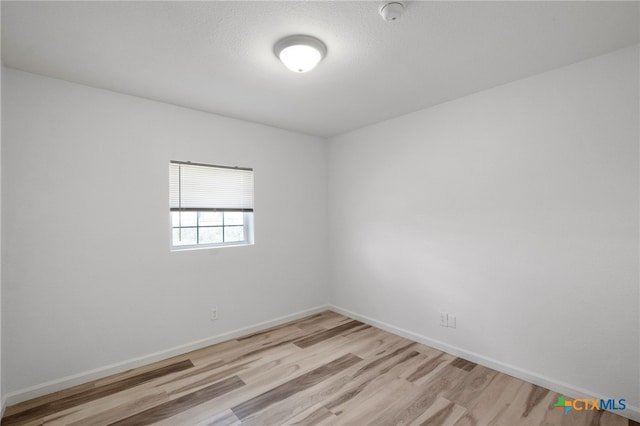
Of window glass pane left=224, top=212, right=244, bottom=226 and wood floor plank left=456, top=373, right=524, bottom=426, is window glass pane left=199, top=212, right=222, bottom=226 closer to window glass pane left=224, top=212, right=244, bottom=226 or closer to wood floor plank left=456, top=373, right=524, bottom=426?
window glass pane left=224, top=212, right=244, bottom=226

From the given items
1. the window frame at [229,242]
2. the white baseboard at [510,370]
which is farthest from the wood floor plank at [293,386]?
the window frame at [229,242]

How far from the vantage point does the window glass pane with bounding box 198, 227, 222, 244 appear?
3330 millimetres

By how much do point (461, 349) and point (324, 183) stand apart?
8.74ft

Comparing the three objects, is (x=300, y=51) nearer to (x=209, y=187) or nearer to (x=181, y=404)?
(x=209, y=187)

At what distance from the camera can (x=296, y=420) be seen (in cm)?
207

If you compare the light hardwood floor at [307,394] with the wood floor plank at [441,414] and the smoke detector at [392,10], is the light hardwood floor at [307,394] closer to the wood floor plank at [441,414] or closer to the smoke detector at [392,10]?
the wood floor plank at [441,414]

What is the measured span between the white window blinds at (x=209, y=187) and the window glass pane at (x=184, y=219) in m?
0.07

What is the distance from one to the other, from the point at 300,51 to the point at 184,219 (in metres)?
2.13

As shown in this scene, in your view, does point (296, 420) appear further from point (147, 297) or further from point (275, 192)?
point (275, 192)

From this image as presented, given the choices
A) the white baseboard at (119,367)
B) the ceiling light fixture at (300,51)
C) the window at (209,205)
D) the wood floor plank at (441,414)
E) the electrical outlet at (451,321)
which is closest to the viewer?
the ceiling light fixture at (300,51)

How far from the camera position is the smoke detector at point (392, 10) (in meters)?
1.61

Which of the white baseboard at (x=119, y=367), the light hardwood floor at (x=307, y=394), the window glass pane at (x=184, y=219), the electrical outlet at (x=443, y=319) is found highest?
the window glass pane at (x=184, y=219)

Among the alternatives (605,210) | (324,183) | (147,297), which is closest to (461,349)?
(605,210)

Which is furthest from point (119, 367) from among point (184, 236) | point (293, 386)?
point (293, 386)
